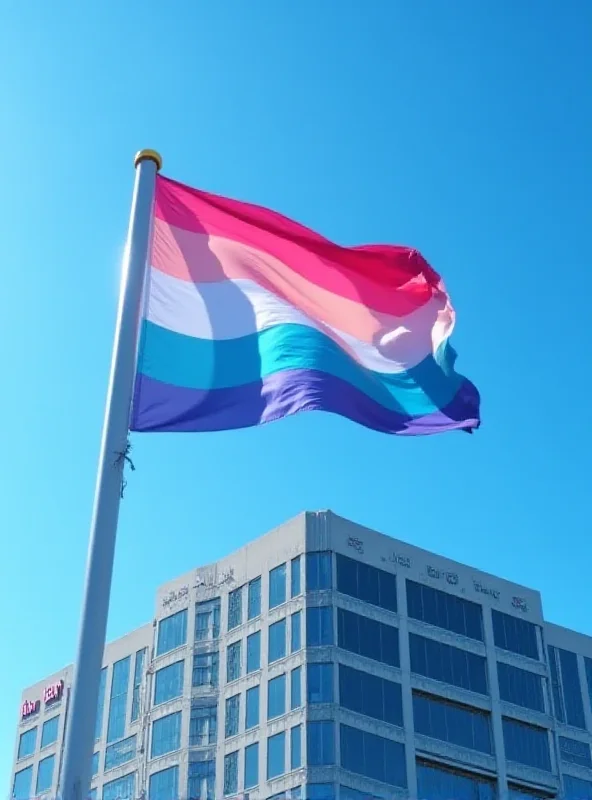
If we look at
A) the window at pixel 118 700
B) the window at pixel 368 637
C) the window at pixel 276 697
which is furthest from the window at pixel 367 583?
the window at pixel 118 700

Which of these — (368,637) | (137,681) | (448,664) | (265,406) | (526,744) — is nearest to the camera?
(265,406)

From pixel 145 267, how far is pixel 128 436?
2.23 m

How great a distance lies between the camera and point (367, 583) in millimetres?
78812

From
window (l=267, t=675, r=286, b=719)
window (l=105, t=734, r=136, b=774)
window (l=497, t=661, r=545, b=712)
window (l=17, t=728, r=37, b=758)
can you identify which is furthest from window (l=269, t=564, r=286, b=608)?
window (l=17, t=728, r=37, b=758)

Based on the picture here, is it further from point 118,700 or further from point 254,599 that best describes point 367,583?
point 118,700

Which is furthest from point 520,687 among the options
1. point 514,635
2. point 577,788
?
point 577,788

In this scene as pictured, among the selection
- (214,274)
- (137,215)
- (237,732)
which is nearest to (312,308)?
(214,274)

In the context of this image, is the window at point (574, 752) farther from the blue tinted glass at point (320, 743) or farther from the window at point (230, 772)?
the window at point (230, 772)

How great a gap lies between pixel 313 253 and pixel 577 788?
3000 inches

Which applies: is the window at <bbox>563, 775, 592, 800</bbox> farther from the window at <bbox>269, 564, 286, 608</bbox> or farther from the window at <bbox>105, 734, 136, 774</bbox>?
the window at <bbox>105, 734, 136, 774</bbox>

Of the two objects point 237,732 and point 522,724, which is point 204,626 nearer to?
point 237,732

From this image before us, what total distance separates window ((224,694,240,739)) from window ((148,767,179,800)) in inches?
162

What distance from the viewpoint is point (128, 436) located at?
12.4m

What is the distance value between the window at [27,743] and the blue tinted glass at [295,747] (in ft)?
105
